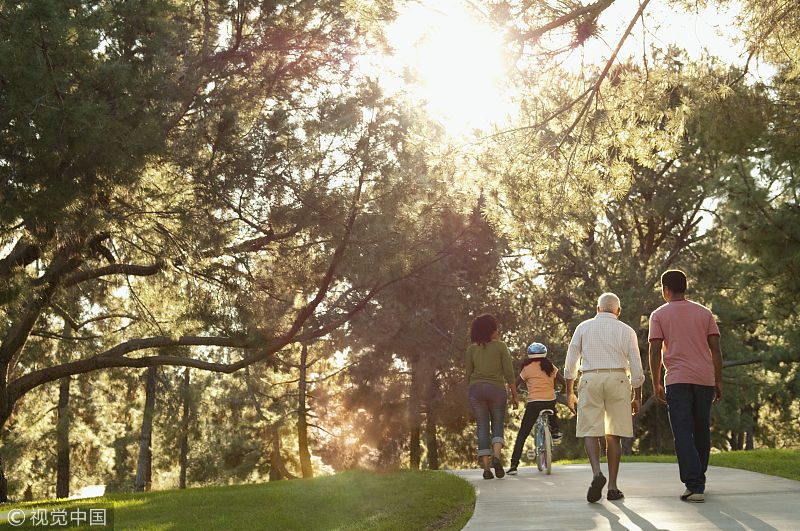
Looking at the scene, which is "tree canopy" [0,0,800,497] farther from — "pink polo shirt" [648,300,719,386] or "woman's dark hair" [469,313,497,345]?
"pink polo shirt" [648,300,719,386]

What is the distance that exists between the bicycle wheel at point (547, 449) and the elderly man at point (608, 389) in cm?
300

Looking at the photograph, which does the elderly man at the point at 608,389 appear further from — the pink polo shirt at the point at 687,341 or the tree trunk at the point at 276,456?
the tree trunk at the point at 276,456

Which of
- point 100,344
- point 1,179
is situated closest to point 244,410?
point 100,344

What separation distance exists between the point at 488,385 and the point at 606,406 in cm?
261

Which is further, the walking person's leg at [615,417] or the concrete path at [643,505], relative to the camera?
the walking person's leg at [615,417]

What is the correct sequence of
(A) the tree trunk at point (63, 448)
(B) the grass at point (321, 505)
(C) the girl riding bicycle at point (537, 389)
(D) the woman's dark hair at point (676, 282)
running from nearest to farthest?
(D) the woman's dark hair at point (676, 282) → (B) the grass at point (321, 505) → (C) the girl riding bicycle at point (537, 389) → (A) the tree trunk at point (63, 448)

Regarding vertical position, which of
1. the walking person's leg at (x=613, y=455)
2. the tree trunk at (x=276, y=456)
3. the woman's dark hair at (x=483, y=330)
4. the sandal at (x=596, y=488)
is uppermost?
the woman's dark hair at (x=483, y=330)

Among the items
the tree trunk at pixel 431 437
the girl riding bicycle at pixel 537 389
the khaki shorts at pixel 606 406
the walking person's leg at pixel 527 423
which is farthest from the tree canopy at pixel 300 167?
the tree trunk at pixel 431 437

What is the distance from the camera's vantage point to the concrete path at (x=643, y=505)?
5598 mm

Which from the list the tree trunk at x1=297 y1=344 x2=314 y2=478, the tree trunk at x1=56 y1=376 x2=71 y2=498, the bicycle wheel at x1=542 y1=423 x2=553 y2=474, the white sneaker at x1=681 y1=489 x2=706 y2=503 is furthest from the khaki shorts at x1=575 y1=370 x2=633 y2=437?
the tree trunk at x1=56 y1=376 x2=71 y2=498

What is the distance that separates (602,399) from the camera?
686 centimetres

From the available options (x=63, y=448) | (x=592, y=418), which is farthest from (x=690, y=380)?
(x=63, y=448)

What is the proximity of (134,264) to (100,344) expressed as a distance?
6.92 meters

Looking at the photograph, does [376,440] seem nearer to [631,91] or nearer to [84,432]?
[84,432]
